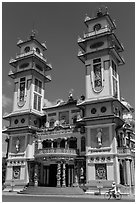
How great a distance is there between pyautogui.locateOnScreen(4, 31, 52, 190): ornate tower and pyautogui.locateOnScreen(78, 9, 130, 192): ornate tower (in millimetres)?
10251

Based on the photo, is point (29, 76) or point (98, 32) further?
point (29, 76)

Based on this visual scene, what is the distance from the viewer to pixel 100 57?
4022 cm

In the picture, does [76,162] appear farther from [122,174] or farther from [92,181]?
[122,174]

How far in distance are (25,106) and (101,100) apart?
16.2m

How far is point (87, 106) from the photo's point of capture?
3881cm

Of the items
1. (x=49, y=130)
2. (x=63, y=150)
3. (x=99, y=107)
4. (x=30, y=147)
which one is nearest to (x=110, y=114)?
(x=99, y=107)

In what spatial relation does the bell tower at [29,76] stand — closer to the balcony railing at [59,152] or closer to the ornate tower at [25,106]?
the ornate tower at [25,106]

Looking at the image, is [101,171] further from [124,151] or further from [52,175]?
[52,175]

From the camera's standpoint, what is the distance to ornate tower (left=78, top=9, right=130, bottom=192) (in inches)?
1368

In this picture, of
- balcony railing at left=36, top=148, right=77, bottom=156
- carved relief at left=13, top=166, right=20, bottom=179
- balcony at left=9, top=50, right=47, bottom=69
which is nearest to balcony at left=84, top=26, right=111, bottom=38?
balcony at left=9, top=50, right=47, bottom=69

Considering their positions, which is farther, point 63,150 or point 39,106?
point 39,106

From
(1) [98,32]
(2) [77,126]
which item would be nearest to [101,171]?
(2) [77,126]

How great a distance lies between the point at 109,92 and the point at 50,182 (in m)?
18.0

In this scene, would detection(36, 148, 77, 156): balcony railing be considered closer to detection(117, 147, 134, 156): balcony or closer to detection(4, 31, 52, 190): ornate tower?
detection(4, 31, 52, 190): ornate tower
